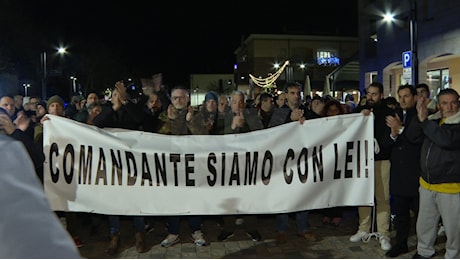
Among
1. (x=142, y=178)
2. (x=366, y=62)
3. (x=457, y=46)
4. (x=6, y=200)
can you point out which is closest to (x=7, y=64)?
(x=366, y=62)

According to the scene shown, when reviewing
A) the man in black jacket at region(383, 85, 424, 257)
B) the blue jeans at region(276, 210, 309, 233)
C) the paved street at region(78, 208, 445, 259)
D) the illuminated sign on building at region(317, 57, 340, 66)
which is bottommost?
the paved street at region(78, 208, 445, 259)

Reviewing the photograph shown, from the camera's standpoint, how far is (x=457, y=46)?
60.8ft

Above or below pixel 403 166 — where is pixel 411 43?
above

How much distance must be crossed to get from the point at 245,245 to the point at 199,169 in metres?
1.21

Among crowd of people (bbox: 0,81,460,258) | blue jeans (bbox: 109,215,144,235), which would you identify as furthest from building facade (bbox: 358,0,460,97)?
blue jeans (bbox: 109,215,144,235)

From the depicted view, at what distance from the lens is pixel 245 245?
571 centimetres

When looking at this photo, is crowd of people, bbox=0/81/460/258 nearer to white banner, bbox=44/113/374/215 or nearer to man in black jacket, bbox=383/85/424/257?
man in black jacket, bbox=383/85/424/257

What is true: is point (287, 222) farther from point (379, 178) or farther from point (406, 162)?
point (406, 162)

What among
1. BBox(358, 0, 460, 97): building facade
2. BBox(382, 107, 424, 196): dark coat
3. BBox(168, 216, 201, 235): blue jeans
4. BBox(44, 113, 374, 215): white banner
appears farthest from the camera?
BBox(358, 0, 460, 97): building facade

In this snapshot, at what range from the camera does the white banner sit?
204 inches

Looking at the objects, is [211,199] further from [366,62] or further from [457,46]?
[366,62]

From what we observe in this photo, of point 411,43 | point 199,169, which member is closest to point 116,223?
point 199,169

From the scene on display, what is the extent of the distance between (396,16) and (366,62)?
178 inches

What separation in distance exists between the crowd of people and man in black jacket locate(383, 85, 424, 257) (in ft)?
0.03
